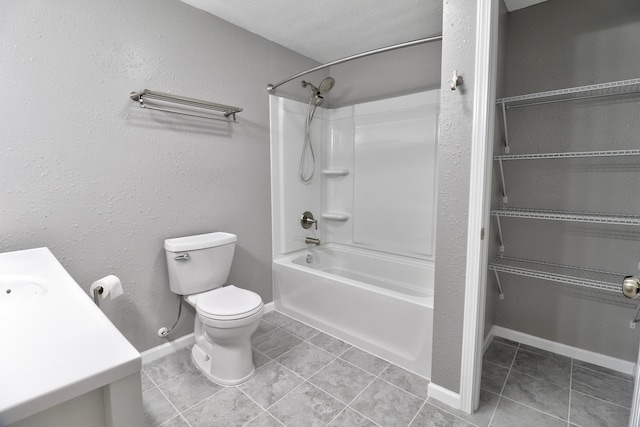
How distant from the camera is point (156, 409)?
1.56 m

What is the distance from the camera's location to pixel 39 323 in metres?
0.68

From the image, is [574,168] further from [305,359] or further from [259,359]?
[259,359]

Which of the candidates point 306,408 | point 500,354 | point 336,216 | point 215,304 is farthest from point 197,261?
point 500,354

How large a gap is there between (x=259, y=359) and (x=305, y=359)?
0.29 m

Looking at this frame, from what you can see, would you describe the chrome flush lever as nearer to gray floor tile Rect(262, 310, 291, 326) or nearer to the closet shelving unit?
the closet shelving unit

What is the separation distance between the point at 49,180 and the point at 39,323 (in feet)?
3.89

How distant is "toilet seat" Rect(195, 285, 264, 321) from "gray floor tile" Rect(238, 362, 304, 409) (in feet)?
1.36

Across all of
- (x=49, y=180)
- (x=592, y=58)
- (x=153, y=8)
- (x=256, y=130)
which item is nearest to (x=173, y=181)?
(x=49, y=180)

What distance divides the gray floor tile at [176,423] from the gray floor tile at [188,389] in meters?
0.06

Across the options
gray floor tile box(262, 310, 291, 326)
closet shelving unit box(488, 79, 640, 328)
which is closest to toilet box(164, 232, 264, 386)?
gray floor tile box(262, 310, 291, 326)

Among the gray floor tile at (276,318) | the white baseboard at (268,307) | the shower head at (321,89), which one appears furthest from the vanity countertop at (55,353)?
the shower head at (321,89)

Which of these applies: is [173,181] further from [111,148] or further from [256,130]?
[256,130]

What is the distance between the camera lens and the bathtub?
184 centimetres

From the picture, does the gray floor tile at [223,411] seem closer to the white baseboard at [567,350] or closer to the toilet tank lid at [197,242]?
the toilet tank lid at [197,242]
